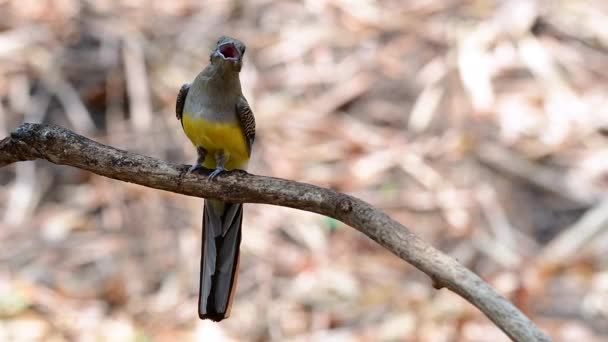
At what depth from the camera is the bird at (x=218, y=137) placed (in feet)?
12.9

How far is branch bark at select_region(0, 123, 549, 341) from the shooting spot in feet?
10.2

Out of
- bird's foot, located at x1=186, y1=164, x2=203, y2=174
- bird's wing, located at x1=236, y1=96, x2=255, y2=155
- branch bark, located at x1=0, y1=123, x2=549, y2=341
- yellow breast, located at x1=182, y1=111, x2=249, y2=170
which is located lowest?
branch bark, located at x1=0, y1=123, x2=549, y2=341

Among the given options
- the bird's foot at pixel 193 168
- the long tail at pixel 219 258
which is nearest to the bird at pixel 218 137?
the long tail at pixel 219 258

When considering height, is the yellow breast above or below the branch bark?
above

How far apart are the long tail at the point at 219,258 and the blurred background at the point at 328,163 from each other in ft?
6.32

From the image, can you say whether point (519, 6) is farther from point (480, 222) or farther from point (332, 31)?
point (480, 222)

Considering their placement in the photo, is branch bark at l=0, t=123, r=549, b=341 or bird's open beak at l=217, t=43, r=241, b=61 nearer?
branch bark at l=0, t=123, r=549, b=341

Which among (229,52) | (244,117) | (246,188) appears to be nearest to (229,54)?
(229,52)

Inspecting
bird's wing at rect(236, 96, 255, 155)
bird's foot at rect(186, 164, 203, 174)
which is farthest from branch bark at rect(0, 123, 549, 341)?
bird's wing at rect(236, 96, 255, 155)

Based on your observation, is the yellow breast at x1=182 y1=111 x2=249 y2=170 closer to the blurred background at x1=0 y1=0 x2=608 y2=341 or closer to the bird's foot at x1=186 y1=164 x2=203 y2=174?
the bird's foot at x1=186 y1=164 x2=203 y2=174

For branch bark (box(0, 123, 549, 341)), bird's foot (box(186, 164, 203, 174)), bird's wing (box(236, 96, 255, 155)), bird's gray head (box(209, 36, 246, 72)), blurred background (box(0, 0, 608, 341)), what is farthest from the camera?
blurred background (box(0, 0, 608, 341))

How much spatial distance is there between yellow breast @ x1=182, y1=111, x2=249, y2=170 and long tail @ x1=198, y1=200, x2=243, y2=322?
23 centimetres

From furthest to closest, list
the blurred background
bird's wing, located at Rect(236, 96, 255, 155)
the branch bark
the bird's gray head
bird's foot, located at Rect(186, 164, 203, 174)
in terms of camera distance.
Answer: the blurred background
bird's wing, located at Rect(236, 96, 255, 155)
the bird's gray head
bird's foot, located at Rect(186, 164, 203, 174)
the branch bark

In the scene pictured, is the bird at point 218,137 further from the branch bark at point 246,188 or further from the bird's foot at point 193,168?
the branch bark at point 246,188
